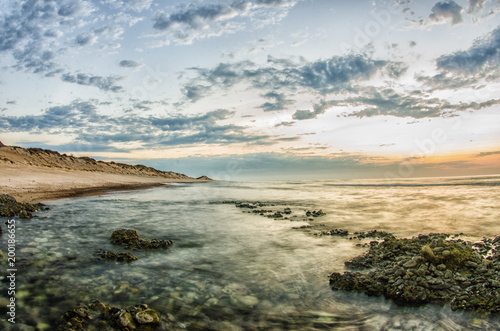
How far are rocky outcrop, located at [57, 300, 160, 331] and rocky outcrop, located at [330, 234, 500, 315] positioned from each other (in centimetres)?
404

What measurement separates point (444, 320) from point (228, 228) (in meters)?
9.83

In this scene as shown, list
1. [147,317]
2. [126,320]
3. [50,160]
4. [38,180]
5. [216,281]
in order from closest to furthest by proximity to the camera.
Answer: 1. [126,320]
2. [147,317]
3. [216,281]
4. [38,180]
5. [50,160]

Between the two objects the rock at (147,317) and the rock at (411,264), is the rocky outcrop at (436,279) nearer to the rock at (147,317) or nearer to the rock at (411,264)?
the rock at (411,264)

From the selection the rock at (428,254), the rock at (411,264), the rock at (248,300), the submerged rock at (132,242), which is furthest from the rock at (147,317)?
the rock at (428,254)

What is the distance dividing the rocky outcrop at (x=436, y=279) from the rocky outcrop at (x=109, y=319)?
13.2 feet

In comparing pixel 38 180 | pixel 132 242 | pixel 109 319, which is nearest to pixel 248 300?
pixel 109 319

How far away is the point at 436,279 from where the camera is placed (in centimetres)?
573

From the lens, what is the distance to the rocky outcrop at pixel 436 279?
5109 mm

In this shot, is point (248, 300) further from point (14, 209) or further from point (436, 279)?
point (14, 209)

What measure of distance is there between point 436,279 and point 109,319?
6.73 meters

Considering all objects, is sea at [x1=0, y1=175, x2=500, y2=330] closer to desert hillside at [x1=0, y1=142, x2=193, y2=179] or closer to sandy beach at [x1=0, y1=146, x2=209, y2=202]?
sandy beach at [x1=0, y1=146, x2=209, y2=202]

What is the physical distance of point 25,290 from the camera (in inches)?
216

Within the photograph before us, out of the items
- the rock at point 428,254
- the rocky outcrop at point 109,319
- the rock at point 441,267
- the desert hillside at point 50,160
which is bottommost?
the rocky outcrop at point 109,319

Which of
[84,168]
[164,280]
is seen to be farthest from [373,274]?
[84,168]
